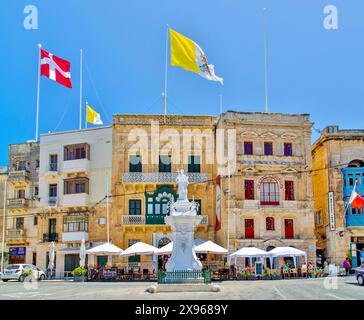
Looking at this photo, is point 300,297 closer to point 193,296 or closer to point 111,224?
point 193,296

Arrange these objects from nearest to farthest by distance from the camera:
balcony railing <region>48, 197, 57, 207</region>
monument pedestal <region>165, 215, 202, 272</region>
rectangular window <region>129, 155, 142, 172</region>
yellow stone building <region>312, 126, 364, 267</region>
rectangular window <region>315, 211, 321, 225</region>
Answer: monument pedestal <region>165, 215, 202, 272</region>
yellow stone building <region>312, 126, 364, 267</region>
rectangular window <region>129, 155, 142, 172</region>
balcony railing <region>48, 197, 57, 207</region>
rectangular window <region>315, 211, 321, 225</region>

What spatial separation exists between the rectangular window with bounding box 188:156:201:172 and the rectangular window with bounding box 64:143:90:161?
892cm

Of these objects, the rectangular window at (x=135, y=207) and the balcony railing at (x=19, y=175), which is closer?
the rectangular window at (x=135, y=207)

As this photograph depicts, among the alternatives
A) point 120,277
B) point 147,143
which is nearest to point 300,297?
point 120,277

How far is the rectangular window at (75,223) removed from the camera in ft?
156

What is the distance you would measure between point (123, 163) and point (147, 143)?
2688 mm

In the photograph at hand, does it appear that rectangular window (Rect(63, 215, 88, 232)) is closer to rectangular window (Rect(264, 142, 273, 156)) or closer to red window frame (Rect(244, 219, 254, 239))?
red window frame (Rect(244, 219, 254, 239))

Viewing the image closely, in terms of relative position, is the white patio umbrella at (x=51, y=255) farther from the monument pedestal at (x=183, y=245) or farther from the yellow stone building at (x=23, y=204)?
the monument pedestal at (x=183, y=245)

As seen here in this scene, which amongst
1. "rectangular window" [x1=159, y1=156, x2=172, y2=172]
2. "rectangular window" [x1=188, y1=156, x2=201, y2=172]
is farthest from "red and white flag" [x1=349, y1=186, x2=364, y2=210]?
"rectangular window" [x1=159, y1=156, x2=172, y2=172]

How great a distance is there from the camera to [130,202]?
155 feet

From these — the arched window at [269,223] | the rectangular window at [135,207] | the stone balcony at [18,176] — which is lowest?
the arched window at [269,223]

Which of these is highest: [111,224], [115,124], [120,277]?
[115,124]

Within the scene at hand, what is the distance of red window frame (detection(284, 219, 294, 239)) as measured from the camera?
46.4 meters

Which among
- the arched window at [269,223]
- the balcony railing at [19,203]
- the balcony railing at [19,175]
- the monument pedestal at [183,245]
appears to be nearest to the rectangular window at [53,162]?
the balcony railing at [19,175]
